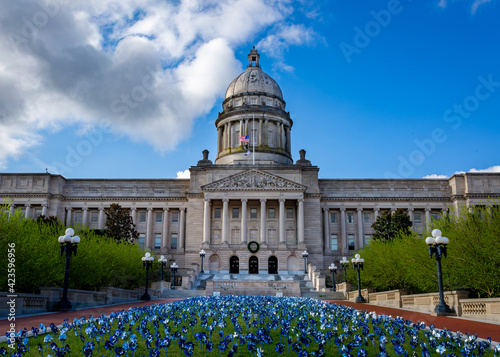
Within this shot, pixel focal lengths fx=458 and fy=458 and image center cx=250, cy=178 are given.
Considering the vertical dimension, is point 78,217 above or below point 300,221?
above

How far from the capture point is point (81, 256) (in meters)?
30.8

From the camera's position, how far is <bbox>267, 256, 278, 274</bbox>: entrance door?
214ft

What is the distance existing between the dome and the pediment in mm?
24295

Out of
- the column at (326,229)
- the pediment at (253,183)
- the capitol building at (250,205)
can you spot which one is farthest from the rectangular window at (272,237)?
the column at (326,229)

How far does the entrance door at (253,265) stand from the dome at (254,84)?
112ft

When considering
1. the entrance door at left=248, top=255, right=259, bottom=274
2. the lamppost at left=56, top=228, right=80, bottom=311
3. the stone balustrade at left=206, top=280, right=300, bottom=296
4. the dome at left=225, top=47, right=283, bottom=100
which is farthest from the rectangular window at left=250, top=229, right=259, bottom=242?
the lamppost at left=56, top=228, right=80, bottom=311

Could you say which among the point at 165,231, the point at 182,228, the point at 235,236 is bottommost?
the point at 235,236

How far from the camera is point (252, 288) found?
41.9 metres

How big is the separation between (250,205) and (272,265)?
985cm

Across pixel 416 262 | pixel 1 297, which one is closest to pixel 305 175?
pixel 416 262

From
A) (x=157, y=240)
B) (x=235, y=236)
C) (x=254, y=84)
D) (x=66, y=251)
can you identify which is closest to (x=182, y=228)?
(x=157, y=240)

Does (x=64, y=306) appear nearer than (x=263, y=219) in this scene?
Yes

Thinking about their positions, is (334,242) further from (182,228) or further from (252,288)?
(252,288)

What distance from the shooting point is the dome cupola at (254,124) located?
8006cm
